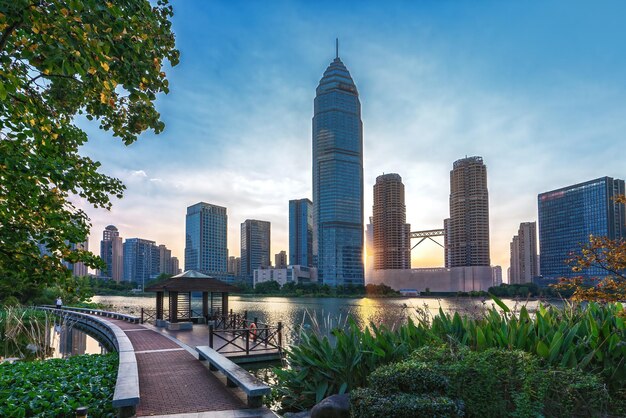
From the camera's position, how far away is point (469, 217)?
143m

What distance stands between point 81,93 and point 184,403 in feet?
17.1

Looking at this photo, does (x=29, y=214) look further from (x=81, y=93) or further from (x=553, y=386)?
(x=553, y=386)

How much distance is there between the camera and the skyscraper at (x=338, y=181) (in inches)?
5733

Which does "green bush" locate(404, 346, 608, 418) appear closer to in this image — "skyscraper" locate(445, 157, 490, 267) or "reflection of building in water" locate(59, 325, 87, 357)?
"reflection of building in water" locate(59, 325, 87, 357)

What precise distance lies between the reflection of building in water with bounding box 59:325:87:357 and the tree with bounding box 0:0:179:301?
15.2 meters

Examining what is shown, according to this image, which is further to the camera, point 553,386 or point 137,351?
point 137,351

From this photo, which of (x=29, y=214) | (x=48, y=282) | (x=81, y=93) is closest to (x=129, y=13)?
(x=81, y=93)

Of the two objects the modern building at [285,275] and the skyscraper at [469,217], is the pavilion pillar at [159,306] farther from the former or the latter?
the skyscraper at [469,217]

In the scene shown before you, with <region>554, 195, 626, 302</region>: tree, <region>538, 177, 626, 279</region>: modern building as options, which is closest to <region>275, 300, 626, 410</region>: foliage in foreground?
<region>554, 195, 626, 302</region>: tree

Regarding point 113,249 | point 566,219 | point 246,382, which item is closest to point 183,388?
point 246,382

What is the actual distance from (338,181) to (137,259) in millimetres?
92047

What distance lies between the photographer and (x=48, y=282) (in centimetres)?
527

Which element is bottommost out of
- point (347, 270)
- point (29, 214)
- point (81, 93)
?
point (347, 270)

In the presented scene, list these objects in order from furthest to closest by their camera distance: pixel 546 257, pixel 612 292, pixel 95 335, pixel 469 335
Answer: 1. pixel 546 257
2. pixel 95 335
3. pixel 469 335
4. pixel 612 292
